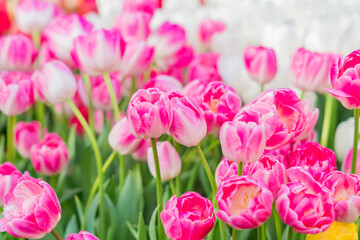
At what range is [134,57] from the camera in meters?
0.94

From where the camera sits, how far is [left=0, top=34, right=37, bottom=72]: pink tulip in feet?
3.41

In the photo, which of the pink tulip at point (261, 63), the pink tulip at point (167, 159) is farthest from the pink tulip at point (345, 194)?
the pink tulip at point (261, 63)

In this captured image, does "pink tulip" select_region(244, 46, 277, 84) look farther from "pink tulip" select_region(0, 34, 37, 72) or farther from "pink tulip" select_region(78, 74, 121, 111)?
"pink tulip" select_region(0, 34, 37, 72)

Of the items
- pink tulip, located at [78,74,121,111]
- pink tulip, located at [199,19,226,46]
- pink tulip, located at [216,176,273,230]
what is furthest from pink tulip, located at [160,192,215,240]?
pink tulip, located at [199,19,226,46]

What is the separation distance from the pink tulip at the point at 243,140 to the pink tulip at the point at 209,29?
31.7 inches

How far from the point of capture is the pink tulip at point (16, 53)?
3.41 feet

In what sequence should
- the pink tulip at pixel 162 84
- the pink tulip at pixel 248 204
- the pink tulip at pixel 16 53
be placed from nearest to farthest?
1. the pink tulip at pixel 248 204
2. the pink tulip at pixel 162 84
3. the pink tulip at pixel 16 53

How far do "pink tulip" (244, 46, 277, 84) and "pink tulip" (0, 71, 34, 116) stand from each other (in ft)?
1.15

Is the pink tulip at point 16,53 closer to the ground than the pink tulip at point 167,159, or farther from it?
farther from it

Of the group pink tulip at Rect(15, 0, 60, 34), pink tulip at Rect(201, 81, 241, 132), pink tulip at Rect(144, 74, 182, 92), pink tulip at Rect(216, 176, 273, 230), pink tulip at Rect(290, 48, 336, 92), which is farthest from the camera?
pink tulip at Rect(15, 0, 60, 34)

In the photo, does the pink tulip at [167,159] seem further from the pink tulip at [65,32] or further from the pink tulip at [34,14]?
the pink tulip at [34,14]

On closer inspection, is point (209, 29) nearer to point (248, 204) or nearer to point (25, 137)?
point (25, 137)

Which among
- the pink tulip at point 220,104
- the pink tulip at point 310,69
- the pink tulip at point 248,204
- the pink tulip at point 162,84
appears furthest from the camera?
the pink tulip at point 162,84

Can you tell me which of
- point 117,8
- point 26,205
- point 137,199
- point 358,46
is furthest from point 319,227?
point 117,8
